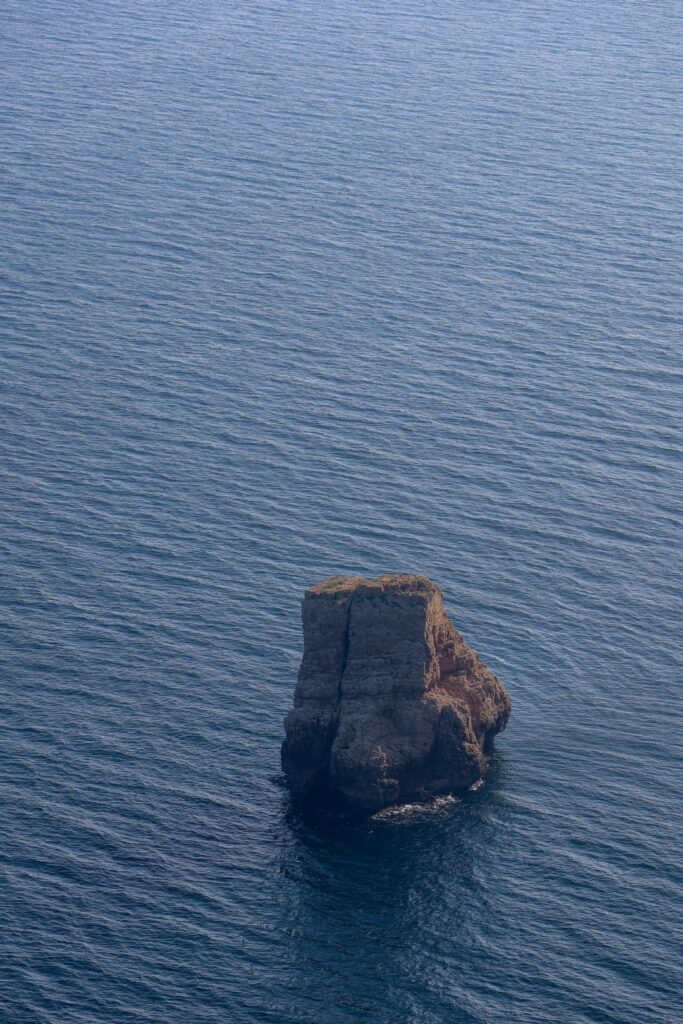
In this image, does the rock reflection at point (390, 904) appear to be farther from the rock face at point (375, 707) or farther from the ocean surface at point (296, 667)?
the rock face at point (375, 707)

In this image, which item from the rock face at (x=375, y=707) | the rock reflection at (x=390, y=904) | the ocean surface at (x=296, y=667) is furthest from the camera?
the rock face at (x=375, y=707)

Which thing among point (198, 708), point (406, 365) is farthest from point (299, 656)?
point (406, 365)

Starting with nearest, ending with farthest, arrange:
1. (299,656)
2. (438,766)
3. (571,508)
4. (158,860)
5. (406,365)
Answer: (158,860), (438,766), (299,656), (571,508), (406,365)

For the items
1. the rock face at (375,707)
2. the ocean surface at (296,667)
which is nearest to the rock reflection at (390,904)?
the ocean surface at (296,667)

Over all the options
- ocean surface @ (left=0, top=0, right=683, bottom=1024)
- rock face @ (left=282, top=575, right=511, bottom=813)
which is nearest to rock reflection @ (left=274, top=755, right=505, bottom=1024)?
ocean surface @ (left=0, top=0, right=683, bottom=1024)

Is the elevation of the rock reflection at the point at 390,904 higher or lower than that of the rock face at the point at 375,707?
lower

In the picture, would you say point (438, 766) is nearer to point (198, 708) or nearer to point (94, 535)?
point (198, 708)

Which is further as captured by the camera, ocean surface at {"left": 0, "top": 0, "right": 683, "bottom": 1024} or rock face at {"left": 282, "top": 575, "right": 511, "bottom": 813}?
rock face at {"left": 282, "top": 575, "right": 511, "bottom": 813}

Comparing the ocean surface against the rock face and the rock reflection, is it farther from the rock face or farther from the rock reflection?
the rock face

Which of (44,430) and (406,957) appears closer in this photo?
(406,957)
